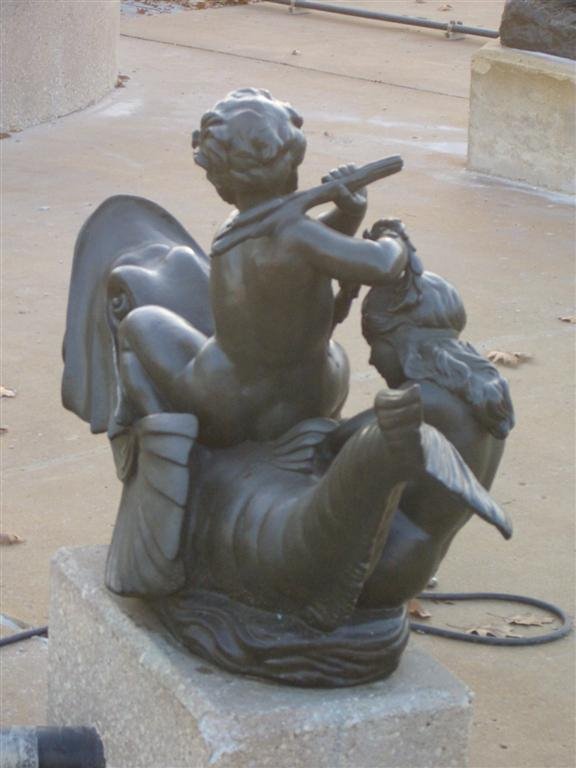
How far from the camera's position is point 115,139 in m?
10.7

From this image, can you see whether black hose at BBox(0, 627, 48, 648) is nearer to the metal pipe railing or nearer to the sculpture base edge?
the sculpture base edge

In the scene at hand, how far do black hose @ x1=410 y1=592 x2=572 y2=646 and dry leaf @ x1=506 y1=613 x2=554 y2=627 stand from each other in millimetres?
41

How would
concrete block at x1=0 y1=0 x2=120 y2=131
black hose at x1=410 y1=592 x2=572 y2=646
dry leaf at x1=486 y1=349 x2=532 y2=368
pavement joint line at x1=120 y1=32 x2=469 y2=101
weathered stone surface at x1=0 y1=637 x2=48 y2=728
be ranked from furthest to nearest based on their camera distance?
pavement joint line at x1=120 y1=32 x2=469 y2=101
concrete block at x1=0 y1=0 x2=120 y2=131
dry leaf at x1=486 y1=349 x2=532 y2=368
black hose at x1=410 y1=592 x2=572 y2=646
weathered stone surface at x1=0 y1=637 x2=48 y2=728

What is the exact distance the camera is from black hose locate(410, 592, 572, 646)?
4.69 meters

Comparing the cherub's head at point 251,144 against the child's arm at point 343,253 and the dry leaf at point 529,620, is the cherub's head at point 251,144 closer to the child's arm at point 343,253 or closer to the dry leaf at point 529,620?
the child's arm at point 343,253

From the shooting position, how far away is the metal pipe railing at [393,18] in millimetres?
14484

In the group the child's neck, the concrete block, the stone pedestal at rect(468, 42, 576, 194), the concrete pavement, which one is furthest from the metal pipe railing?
the child's neck

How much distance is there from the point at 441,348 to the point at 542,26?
6911mm

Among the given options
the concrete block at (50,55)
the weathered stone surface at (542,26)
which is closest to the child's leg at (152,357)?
the weathered stone surface at (542,26)

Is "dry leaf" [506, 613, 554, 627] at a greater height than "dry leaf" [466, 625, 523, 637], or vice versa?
"dry leaf" [506, 613, 554, 627]

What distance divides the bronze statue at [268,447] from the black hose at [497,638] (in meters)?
1.44

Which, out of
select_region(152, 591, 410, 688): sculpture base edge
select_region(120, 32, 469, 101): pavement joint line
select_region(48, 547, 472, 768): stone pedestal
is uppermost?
select_region(152, 591, 410, 688): sculpture base edge

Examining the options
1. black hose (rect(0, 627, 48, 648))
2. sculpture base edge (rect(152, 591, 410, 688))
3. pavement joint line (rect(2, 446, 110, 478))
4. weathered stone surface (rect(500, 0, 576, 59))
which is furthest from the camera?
weathered stone surface (rect(500, 0, 576, 59))

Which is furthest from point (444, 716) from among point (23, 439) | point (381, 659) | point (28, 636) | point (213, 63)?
point (213, 63)
